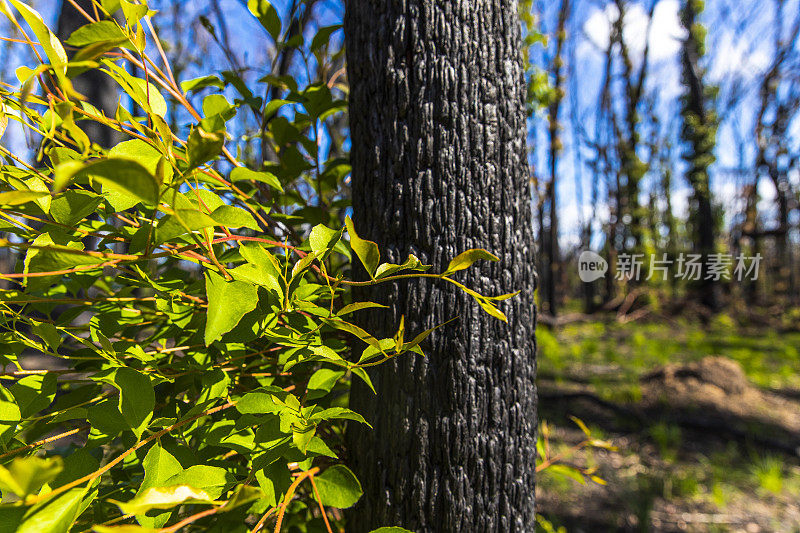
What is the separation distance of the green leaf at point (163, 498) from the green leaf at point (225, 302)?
9cm

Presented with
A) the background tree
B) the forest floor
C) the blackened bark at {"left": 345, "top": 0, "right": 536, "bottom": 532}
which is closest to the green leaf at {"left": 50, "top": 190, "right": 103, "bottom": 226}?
the blackened bark at {"left": 345, "top": 0, "right": 536, "bottom": 532}

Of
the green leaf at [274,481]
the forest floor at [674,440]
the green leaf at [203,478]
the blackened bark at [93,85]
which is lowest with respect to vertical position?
the forest floor at [674,440]

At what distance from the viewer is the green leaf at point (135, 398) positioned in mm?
342

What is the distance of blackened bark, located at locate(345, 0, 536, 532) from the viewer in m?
0.55

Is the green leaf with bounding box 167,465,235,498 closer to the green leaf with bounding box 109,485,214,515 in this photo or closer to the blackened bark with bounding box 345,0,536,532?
the green leaf with bounding box 109,485,214,515

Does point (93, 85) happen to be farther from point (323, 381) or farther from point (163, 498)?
point (163, 498)

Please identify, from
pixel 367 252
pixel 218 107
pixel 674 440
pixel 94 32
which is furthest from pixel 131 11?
pixel 674 440

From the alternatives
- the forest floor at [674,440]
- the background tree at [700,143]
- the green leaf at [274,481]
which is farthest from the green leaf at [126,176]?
the background tree at [700,143]

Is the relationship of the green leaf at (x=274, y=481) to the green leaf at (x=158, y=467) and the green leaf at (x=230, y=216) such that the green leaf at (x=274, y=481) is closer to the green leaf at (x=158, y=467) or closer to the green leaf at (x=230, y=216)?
the green leaf at (x=158, y=467)

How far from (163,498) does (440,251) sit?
1.27 ft

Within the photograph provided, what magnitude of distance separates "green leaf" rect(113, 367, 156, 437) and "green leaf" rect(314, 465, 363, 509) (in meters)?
0.17

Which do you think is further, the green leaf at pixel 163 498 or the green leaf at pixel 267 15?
the green leaf at pixel 267 15

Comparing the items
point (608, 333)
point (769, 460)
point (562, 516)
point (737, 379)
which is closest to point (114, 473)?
point (562, 516)

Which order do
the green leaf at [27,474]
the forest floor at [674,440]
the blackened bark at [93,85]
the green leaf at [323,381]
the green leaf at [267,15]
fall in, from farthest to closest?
1. the forest floor at [674,440]
2. the blackened bark at [93,85]
3. the green leaf at [267,15]
4. the green leaf at [323,381]
5. the green leaf at [27,474]
